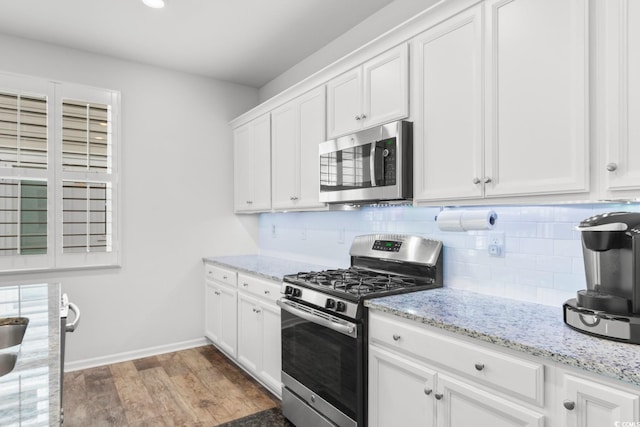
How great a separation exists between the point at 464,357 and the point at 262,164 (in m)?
2.61

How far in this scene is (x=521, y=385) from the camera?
1.28 metres

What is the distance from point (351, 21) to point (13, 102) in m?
2.81

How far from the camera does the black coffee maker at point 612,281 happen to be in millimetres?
1233

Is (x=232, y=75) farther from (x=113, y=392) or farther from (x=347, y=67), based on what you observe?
(x=113, y=392)

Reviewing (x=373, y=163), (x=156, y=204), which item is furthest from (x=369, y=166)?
(x=156, y=204)

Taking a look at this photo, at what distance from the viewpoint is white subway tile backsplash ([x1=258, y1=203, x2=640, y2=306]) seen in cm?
173

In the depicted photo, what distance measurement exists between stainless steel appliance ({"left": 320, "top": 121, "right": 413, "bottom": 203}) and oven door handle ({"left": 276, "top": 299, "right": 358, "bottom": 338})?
73 cm

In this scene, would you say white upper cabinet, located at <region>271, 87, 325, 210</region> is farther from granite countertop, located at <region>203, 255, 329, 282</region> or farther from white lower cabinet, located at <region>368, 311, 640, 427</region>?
white lower cabinet, located at <region>368, 311, 640, 427</region>

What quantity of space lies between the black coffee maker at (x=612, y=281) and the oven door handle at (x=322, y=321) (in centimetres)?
94

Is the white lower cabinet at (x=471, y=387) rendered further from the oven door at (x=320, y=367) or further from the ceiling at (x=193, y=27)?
the ceiling at (x=193, y=27)

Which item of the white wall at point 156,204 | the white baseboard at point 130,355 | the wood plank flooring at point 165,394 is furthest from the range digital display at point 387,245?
the white baseboard at point 130,355

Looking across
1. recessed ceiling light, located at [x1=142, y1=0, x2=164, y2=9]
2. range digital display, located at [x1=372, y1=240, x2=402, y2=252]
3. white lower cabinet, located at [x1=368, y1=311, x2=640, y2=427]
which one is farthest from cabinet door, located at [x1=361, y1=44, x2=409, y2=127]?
recessed ceiling light, located at [x1=142, y1=0, x2=164, y2=9]

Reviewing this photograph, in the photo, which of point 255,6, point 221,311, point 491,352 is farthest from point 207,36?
point 491,352

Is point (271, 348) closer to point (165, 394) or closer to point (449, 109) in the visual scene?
point (165, 394)
